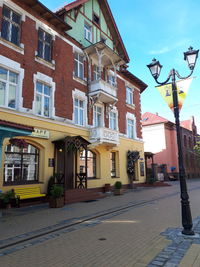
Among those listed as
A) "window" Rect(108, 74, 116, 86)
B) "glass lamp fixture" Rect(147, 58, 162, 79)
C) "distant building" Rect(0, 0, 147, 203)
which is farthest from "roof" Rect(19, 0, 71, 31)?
"glass lamp fixture" Rect(147, 58, 162, 79)

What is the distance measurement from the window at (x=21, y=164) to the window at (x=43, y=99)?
7.46ft

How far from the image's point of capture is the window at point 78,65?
16578 millimetres

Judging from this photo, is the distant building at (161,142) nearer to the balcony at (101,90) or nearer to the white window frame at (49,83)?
the balcony at (101,90)

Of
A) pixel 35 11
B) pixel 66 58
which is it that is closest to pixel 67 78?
pixel 66 58

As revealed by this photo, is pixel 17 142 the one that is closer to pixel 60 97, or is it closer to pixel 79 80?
pixel 60 97

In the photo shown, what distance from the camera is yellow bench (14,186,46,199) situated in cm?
1082

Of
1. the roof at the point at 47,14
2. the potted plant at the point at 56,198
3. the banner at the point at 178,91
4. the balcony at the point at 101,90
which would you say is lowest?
the potted plant at the point at 56,198

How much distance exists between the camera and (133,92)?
78.3 feet

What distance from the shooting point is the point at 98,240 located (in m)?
5.73

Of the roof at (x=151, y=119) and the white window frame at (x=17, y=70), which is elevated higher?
the roof at (x=151, y=119)

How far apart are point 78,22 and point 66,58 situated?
12.4 feet

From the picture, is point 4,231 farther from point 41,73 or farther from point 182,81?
point 41,73

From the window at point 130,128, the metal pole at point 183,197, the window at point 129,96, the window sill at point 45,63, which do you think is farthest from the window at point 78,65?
the metal pole at point 183,197

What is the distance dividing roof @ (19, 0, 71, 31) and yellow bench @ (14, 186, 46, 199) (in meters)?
10.8
